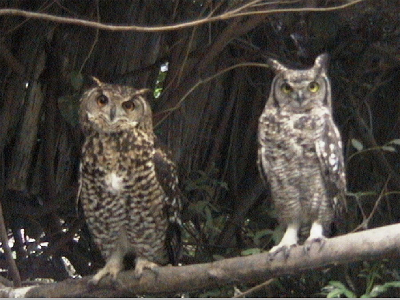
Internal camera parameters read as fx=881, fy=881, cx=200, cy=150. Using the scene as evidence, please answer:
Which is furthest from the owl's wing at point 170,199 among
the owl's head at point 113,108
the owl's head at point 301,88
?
the owl's head at point 301,88

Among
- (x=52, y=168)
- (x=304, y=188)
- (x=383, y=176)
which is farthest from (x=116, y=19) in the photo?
(x=383, y=176)

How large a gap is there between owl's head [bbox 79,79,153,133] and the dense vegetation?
0.40 meters

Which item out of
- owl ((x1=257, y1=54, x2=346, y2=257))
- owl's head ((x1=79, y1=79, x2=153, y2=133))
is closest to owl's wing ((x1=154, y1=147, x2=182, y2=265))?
owl's head ((x1=79, y1=79, x2=153, y2=133))

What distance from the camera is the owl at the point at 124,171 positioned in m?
2.56

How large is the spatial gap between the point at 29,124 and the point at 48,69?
0.22 meters

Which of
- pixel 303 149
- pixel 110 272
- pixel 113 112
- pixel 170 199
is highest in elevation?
pixel 113 112

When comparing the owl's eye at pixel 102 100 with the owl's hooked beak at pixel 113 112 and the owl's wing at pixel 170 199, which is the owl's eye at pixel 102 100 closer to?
the owl's hooked beak at pixel 113 112

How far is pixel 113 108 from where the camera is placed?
2535 mm

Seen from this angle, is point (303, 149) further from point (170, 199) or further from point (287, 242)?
point (170, 199)

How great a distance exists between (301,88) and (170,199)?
515 millimetres

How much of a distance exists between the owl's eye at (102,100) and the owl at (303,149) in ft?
1.60

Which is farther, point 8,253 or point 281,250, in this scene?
point 8,253

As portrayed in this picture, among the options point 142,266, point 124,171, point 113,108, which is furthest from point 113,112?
point 142,266

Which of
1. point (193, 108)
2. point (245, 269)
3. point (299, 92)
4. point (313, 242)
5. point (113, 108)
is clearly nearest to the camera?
point (245, 269)
